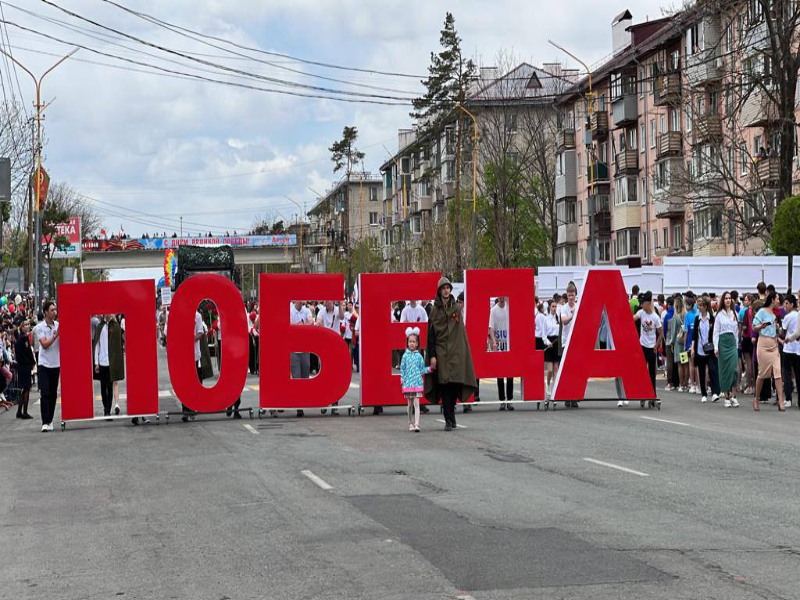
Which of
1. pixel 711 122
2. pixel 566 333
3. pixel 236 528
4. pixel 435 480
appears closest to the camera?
pixel 236 528

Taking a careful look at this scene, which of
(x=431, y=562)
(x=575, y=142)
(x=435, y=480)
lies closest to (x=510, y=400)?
(x=435, y=480)

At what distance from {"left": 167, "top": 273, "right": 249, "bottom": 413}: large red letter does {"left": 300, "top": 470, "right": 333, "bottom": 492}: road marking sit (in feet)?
25.3

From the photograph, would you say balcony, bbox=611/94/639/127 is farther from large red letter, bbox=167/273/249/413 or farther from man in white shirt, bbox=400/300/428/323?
large red letter, bbox=167/273/249/413

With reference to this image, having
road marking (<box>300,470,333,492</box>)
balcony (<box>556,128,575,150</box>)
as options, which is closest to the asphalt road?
road marking (<box>300,470,333,492</box>)

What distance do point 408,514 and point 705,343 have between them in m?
15.3

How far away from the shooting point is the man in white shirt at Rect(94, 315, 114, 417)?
891 inches

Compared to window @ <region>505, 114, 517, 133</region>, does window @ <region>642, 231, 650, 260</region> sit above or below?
below

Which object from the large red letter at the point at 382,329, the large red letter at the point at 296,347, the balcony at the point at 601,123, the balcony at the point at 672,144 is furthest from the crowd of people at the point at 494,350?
the balcony at the point at 601,123

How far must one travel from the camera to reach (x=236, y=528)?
10336mm

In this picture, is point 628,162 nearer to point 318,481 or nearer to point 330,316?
point 330,316

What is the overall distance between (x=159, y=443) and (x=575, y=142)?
6609 centimetres

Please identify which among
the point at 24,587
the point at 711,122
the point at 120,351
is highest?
the point at 711,122

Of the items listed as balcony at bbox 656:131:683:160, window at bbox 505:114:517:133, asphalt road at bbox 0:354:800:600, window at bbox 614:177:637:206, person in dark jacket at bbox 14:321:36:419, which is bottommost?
asphalt road at bbox 0:354:800:600

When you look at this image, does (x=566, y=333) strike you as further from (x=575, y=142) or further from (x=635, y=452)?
→ (x=575, y=142)
